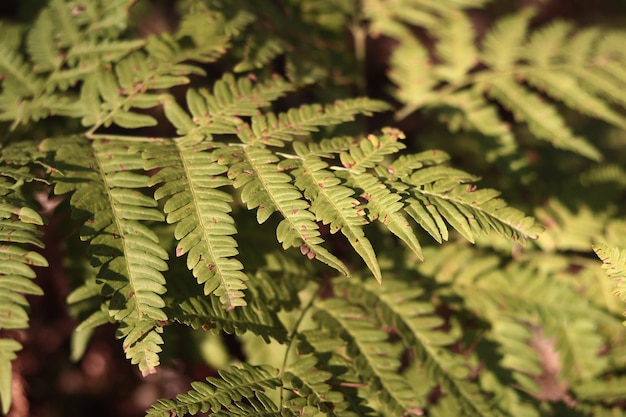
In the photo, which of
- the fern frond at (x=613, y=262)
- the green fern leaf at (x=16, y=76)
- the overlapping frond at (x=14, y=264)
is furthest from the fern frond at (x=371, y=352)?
the green fern leaf at (x=16, y=76)

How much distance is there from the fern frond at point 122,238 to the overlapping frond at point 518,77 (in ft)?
4.52

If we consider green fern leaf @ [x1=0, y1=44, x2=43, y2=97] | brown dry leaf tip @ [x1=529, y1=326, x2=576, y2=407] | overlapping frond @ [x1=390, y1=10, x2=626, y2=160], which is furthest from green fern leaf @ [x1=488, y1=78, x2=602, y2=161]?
green fern leaf @ [x1=0, y1=44, x2=43, y2=97]

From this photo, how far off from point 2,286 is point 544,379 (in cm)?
227

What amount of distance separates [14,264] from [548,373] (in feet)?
7.58

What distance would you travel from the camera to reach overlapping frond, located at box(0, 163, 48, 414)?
1385 mm

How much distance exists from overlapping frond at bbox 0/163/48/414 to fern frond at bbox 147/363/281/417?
383 mm

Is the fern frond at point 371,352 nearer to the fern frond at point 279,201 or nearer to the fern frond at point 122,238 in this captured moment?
the fern frond at point 279,201

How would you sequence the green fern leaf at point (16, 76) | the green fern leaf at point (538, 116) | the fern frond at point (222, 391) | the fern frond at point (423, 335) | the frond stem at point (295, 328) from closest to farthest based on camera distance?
1. the fern frond at point (222, 391)
2. the frond stem at point (295, 328)
3. the fern frond at point (423, 335)
4. the green fern leaf at point (16, 76)
5. the green fern leaf at point (538, 116)

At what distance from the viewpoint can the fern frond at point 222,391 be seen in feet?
4.54

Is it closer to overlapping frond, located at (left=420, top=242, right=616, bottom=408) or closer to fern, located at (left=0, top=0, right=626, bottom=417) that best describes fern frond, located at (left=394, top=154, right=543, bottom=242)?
fern, located at (left=0, top=0, right=626, bottom=417)

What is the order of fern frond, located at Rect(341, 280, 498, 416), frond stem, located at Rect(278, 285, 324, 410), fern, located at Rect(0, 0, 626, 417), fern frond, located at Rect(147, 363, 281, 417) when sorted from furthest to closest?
fern frond, located at Rect(341, 280, 498, 416) → frond stem, located at Rect(278, 285, 324, 410) → fern, located at Rect(0, 0, 626, 417) → fern frond, located at Rect(147, 363, 281, 417)

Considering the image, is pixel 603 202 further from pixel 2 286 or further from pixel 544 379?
pixel 2 286

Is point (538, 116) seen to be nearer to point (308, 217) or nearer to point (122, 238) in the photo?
point (308, 217)

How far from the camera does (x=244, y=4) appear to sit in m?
2.32
